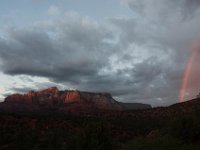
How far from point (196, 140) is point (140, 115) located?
260ft

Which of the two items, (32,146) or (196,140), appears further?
(32,146)

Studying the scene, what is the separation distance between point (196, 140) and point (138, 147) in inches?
457

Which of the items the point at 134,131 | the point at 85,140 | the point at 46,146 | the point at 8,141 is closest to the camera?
the point at 85,140

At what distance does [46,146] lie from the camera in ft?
168

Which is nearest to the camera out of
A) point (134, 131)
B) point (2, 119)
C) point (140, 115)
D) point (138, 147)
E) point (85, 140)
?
point (138, 147)

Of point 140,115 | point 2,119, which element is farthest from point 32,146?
point 140,115

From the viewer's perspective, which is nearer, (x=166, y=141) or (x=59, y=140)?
(x=166, y=141)

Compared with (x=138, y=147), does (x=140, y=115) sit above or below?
above

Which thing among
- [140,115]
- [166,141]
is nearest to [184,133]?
[166,141]

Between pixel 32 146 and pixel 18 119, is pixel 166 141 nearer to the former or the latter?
pixel 32 146

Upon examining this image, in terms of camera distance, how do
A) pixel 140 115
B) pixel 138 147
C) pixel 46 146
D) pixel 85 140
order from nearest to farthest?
pixel 138 147 < pixel 85 140 < pixel 46 146 < pixel 140 115

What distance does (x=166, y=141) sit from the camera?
34219 millimetres

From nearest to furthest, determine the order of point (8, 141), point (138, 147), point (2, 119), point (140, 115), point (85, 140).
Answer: point (138, 147), point (85, 140), point (8, 141), point (2, 119), point (140, 115)

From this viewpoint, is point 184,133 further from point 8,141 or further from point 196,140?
point 8,141
